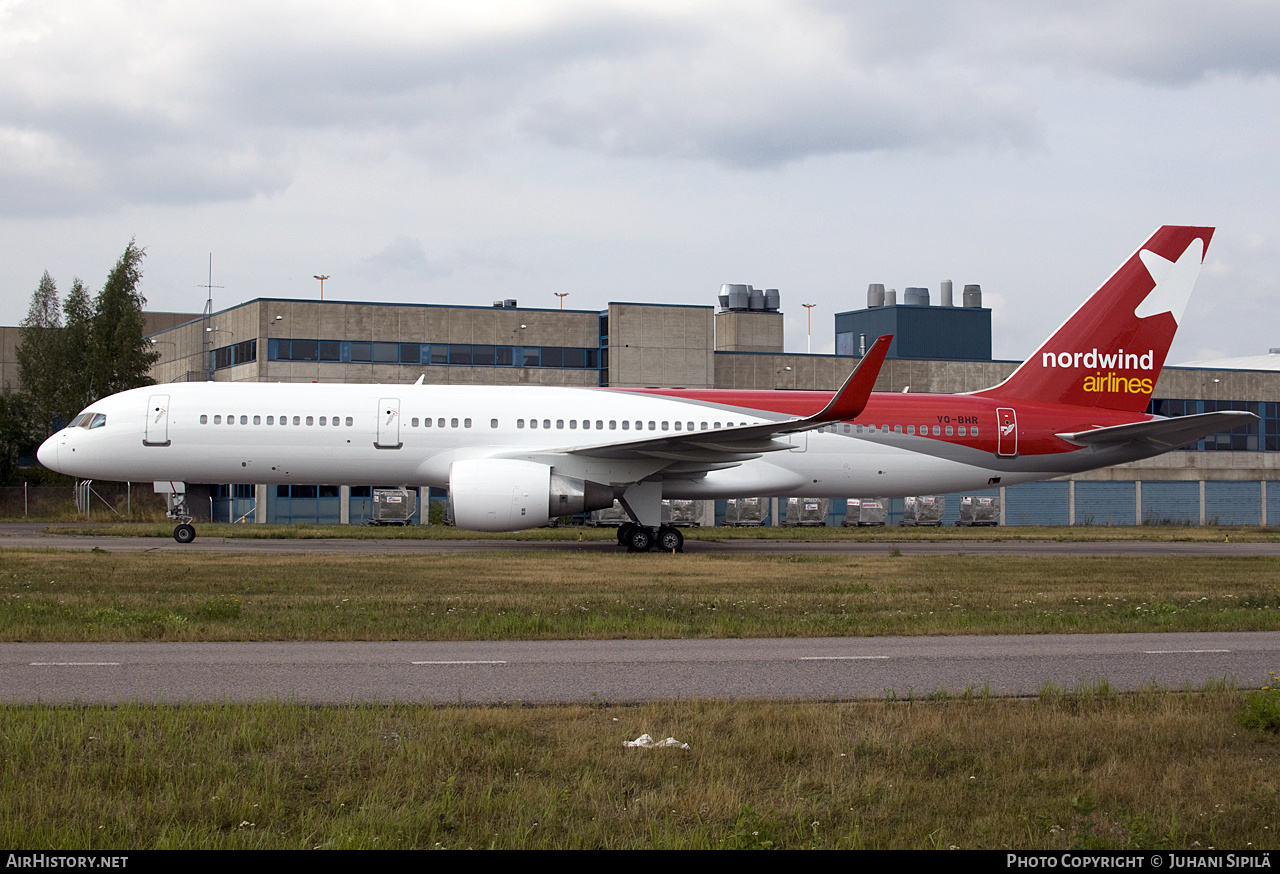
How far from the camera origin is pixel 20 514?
154 feet

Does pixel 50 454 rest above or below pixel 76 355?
below

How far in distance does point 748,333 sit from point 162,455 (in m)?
45.7

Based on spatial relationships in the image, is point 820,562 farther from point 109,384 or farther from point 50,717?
point 109,384

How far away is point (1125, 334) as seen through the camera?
29453mm

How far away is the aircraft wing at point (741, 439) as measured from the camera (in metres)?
24.7

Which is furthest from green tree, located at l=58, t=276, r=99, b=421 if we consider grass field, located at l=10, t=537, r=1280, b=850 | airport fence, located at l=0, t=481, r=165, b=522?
grass field, located at l=10, t=537, r=1280, b=850

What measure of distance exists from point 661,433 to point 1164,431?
11.5m

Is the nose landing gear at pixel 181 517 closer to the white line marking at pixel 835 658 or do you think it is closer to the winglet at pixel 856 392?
the winglet at pixel 856 392

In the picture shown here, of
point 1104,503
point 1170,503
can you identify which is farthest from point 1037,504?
point 1170,503

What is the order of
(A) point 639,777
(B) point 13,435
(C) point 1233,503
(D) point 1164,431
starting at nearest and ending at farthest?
1. (A) point 639,777
2. (D) point 1164,431
3. (B) point 13,435
4. (C) point 1233,503

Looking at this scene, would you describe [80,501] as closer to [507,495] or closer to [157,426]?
[157,426]

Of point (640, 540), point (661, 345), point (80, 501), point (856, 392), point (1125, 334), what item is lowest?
point (640, 540)

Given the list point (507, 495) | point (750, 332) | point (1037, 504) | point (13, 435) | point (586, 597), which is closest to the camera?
point (586, 597)
